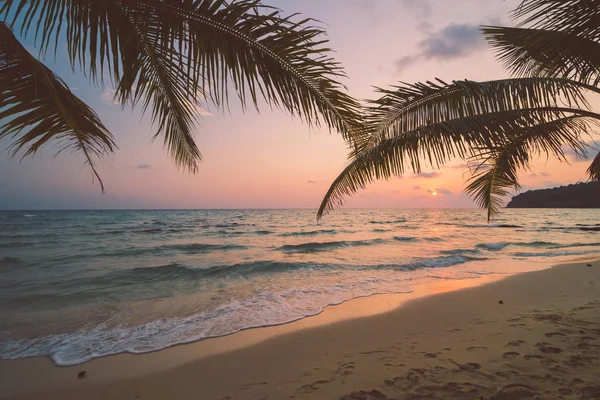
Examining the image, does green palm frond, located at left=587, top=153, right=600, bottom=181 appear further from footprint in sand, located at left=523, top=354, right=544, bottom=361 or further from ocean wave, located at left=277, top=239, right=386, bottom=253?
ocean wave, located at left=277, top=239, right=386, bottom=253

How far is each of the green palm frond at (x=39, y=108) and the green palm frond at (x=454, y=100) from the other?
2.68 meters

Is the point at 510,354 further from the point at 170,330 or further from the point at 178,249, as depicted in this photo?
the point at 178,249

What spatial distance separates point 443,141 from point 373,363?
2724 millimetres

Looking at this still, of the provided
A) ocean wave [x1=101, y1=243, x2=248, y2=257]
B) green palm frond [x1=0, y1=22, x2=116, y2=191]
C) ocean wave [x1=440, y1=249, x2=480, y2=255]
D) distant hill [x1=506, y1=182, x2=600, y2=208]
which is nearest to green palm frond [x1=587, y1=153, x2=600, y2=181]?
green palm frond [x1=0, y1=22, x2=116, y2=191]

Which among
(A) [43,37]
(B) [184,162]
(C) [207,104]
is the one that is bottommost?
(B) [184,162]

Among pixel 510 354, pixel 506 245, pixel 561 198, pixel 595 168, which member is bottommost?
pixel 506 245

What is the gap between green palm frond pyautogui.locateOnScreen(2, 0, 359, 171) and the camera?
2.00 meters

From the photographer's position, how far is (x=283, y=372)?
381cm

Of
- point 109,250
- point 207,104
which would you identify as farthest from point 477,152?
point 109,250

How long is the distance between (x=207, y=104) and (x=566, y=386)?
3.81 metres

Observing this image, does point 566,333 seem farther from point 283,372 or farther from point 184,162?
point 184,162

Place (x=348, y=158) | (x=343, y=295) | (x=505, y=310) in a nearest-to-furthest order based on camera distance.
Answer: (x=348, y=158) < (x=505, y=310) < (x=343, y=295)

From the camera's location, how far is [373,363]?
378 cm

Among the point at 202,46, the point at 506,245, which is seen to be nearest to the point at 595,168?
the point at 202,46
